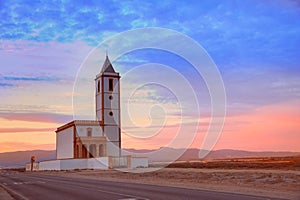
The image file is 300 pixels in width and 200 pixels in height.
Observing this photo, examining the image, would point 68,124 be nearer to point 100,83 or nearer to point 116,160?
point 100,83

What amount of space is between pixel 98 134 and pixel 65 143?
923cm

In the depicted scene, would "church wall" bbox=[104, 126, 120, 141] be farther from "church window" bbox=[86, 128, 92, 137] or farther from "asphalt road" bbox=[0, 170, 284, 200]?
"asphalt road" bbox=[0, 170, 284, 200]

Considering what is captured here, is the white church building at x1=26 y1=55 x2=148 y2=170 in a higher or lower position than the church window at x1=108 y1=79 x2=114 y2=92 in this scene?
lower

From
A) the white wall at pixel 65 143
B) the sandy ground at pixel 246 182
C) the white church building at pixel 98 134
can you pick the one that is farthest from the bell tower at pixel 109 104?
the sandy ground at pixel 246 182

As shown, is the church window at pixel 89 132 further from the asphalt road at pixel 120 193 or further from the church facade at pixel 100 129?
the asphalt road at pixel 120 193

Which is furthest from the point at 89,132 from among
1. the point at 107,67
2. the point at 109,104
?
the point at 107,67

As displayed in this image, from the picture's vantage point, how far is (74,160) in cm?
6488

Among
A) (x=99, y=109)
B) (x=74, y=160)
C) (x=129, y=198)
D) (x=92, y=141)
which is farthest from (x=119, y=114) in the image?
(x=129, y=198)

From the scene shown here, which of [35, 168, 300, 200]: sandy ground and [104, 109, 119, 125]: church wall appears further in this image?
[104, 109, 119, 125]: church wall

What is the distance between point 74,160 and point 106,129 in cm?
904

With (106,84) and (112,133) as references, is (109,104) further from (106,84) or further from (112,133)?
(112,133)

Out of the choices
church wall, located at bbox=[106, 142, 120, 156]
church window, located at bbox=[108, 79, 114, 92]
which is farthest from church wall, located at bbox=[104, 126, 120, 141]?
church window, located at bbox=[108, 79, 114, 92]

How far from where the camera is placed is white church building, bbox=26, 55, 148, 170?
6538 cm

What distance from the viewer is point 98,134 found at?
6962 centimetres
